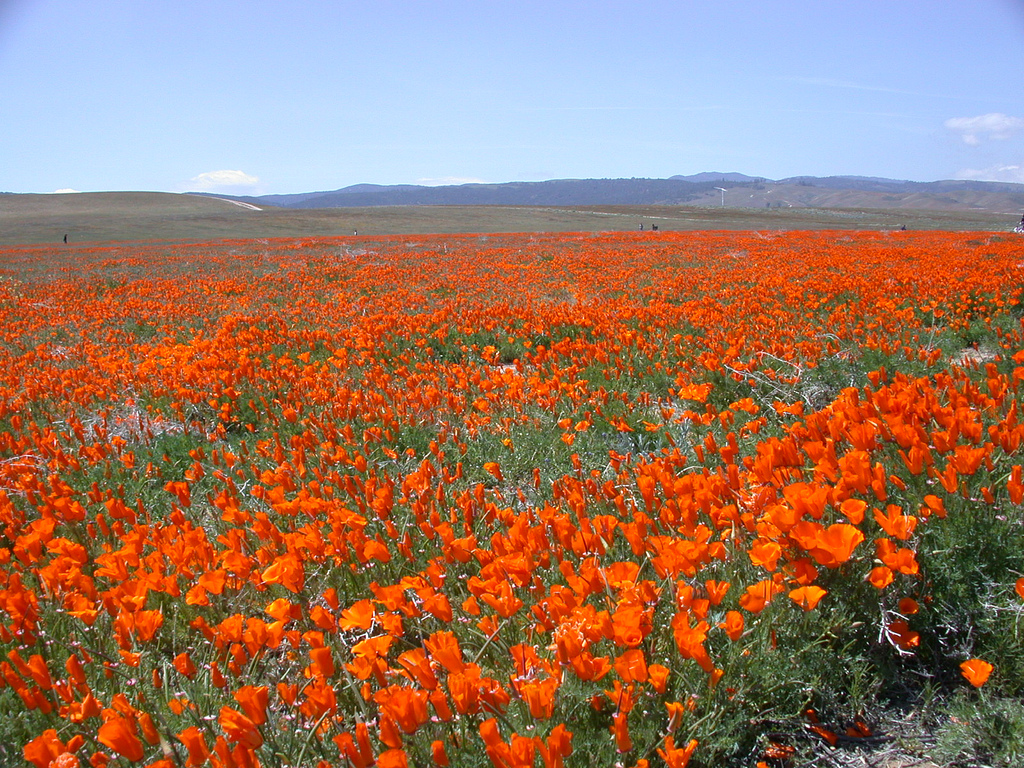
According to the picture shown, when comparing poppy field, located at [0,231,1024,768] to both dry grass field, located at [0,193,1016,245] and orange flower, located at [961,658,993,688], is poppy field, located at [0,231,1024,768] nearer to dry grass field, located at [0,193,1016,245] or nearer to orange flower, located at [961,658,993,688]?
orange flower, located at [961,658,993,688]

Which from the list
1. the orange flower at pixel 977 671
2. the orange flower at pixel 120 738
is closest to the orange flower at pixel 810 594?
the orange flower at pixel 977 671

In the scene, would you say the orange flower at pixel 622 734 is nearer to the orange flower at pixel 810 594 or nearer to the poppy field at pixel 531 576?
the poppy field at pixel 531 576

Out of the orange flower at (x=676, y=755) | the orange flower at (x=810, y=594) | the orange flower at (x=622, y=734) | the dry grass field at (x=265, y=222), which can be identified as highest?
the dry grass field at (x=265, y=222)

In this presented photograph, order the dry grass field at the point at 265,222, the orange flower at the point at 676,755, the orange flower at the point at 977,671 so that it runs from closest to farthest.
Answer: the orange flower at the point at 676,755, the orange flower at the point at 977,671, the dry grass field at the point at 265,222

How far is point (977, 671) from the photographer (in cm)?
156

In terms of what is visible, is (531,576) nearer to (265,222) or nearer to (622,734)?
(622,734)

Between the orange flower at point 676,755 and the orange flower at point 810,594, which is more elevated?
the orange flower at point 810,594

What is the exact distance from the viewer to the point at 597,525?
7.75 ft

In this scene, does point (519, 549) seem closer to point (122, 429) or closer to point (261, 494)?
point (261, 494)

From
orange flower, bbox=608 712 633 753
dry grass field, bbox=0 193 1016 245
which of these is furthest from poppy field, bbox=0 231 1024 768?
dry grass field, bbox=0 193 1016 245

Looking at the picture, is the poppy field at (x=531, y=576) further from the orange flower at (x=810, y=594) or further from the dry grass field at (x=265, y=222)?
the dry grass field at (x=265, y=222)

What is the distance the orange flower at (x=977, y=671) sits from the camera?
153cm

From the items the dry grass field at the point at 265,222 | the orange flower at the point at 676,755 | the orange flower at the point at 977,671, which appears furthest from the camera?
the dry grass field at the point at 265,222

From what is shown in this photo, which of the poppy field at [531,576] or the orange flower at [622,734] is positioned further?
the poppy field at [531,576]
